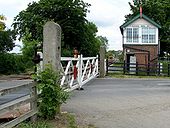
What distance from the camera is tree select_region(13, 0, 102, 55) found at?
175ft

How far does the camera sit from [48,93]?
8.95 m

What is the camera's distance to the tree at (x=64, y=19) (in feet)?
175

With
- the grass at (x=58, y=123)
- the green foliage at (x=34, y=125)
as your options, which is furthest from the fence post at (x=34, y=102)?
the green foliage at (x=34, y=125)

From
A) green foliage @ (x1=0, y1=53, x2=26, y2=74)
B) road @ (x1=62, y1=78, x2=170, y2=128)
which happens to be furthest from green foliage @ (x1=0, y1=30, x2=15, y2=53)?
road @ (x1=62, y1=78, x2=170, y2=128)

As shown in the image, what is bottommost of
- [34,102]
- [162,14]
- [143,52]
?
[34,102]

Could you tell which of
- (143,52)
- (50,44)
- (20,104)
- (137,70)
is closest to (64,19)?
(143,52)

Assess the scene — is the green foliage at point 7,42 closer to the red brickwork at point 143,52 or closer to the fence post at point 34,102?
the red brickwork at point 143,52

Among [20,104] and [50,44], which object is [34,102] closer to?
[20,104]

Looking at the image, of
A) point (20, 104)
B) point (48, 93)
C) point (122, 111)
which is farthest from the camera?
point (122, 111)

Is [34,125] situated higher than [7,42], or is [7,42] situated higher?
[7,42]

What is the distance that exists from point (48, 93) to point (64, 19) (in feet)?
149

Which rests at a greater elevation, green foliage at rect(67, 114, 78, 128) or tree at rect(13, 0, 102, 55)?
tree at rect(13, 0, 102, 55)

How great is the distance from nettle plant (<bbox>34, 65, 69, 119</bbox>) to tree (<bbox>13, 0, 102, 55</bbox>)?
44.0 m

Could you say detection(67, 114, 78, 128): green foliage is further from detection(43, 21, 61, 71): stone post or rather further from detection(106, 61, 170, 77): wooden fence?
detection(106, 61, 170, 77): wooden fence
